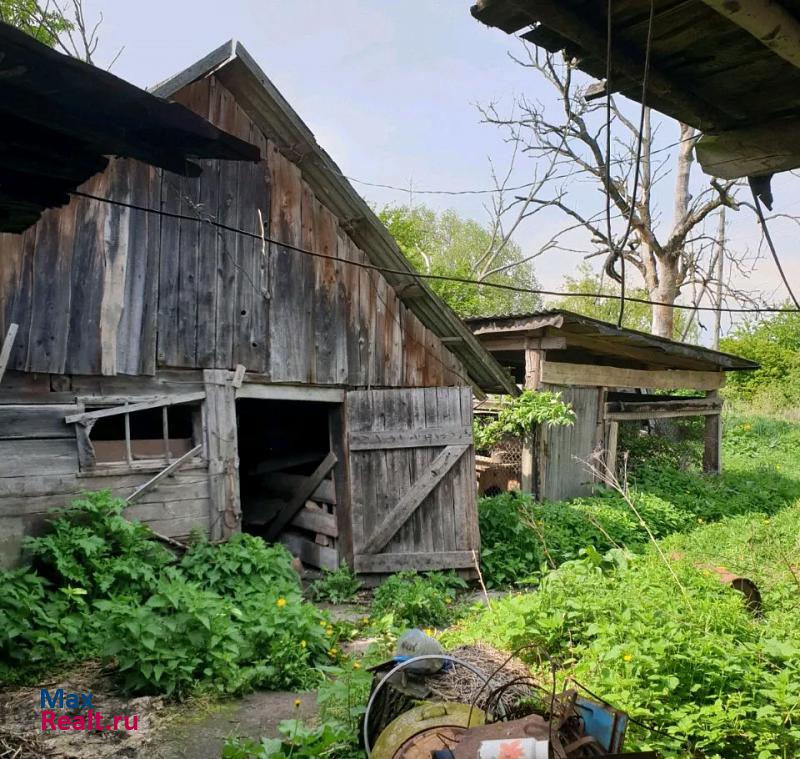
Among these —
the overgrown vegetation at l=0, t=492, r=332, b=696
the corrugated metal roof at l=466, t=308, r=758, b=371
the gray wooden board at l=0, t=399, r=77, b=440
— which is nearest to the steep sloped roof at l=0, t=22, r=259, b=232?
the gray wooden board at l=0, t=399, r=77, b=440

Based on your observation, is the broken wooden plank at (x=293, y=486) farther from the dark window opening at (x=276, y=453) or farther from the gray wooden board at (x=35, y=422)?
the gray wooden board at (x=35, y=422)

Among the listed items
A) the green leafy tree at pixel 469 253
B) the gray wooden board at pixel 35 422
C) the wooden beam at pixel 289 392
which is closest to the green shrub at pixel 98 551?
the gray wooden board at pixel 35 422

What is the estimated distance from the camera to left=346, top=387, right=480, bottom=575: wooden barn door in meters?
7.40

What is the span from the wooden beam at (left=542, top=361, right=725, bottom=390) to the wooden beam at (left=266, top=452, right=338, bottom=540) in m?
4.20

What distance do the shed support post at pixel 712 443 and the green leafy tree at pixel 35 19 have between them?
16.4m

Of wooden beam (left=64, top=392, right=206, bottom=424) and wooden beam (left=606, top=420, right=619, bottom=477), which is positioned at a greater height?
wooden beam (left=64, top=392, right=206, bottom=424)

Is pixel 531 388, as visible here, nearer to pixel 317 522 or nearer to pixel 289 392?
pixel 317 522

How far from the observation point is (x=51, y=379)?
5.27m

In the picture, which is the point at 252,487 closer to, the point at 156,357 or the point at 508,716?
the point at 156,357

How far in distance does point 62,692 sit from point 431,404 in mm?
4721

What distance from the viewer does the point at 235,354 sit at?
6.34m

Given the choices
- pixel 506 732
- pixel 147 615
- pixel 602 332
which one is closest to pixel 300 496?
pixel 147 615

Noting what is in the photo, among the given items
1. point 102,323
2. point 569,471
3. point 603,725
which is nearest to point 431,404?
point 102,323

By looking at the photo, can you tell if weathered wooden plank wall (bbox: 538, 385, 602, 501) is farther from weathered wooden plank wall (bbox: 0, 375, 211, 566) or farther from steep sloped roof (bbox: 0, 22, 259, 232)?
steep sloped roof (bbox: 0, 22, 259, 232)
